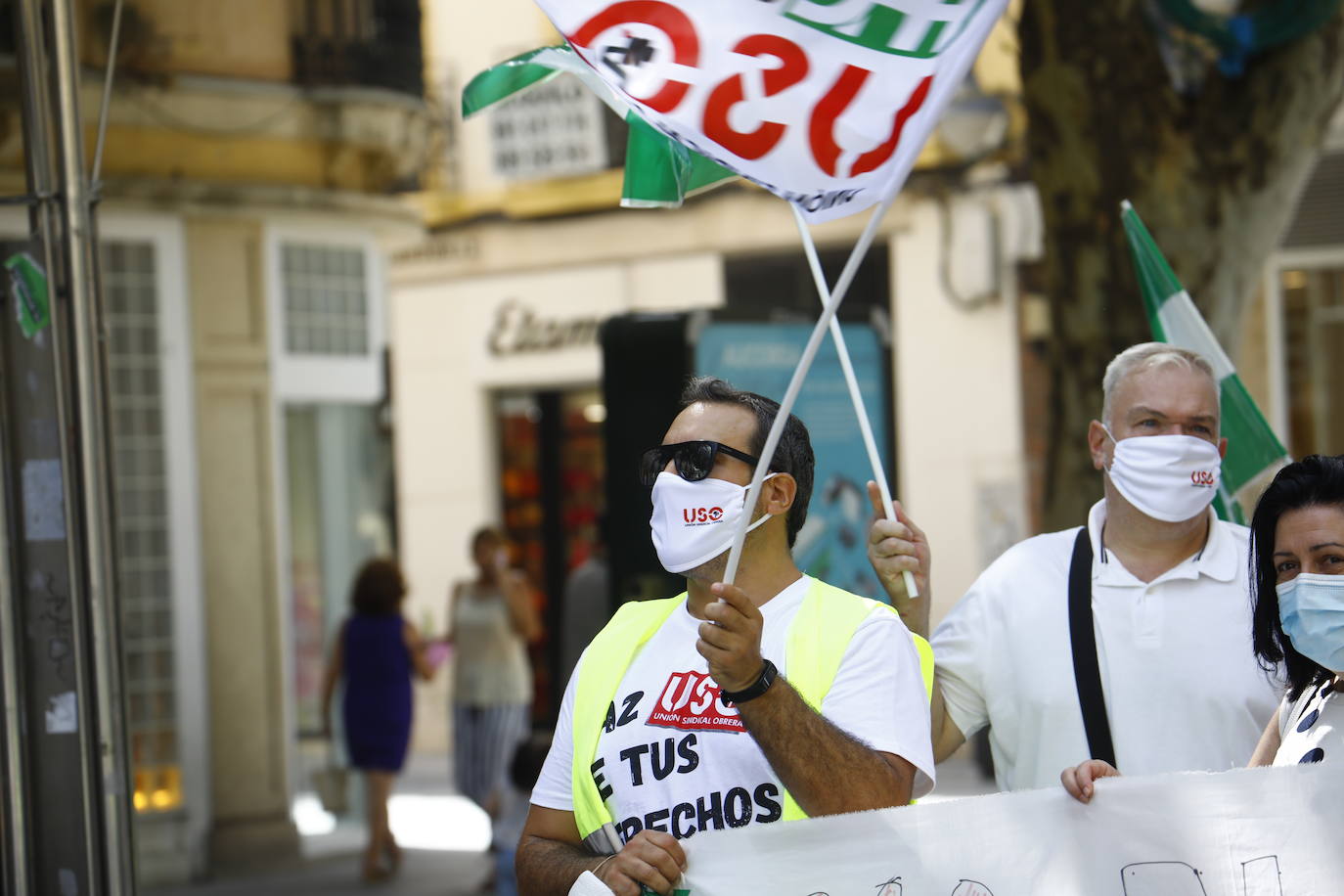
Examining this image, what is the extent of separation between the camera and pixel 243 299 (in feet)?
33.4

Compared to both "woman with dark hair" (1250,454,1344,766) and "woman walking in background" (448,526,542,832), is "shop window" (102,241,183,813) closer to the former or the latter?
"woman walking in background" (448,526,542,832)

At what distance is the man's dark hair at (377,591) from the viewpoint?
383 inches

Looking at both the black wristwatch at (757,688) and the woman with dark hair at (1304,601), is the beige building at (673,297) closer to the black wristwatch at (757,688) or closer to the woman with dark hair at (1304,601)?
the woman with dark hair at (1304,601)

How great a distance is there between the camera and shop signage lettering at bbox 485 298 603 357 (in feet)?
54.0

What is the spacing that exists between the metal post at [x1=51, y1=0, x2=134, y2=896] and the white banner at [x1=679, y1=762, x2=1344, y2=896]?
78.2 inches

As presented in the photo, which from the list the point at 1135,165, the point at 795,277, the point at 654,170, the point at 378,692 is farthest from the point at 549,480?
the point at 654,170

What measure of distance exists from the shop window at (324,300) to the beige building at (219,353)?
12mm

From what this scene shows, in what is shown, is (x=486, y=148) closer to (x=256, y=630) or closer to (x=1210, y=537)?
(x=256, y=630)

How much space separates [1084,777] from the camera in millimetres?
3045

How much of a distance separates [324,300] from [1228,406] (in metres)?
7.21

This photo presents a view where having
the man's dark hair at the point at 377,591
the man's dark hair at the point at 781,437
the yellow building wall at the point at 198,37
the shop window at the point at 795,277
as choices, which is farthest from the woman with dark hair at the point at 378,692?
the man's dark hair at the point at 781,437

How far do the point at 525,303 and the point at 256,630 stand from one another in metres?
7.21

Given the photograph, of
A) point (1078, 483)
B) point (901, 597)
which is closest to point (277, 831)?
point (1078, 483)

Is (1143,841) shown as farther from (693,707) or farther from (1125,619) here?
(693,707)
